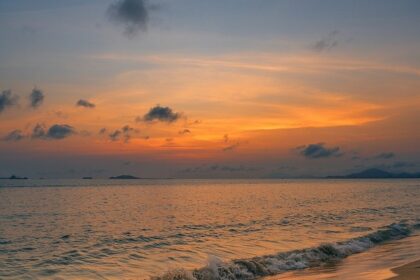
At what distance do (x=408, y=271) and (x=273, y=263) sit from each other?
6590 millimetres

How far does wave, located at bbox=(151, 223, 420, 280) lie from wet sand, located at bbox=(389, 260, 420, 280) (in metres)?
4.68

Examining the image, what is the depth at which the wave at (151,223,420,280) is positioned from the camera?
19.6 m

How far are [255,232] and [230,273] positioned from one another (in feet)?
51.5

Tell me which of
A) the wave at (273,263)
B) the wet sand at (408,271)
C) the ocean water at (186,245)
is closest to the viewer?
the wet sand at (408,271)

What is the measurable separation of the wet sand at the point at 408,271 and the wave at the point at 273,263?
15.3 feet

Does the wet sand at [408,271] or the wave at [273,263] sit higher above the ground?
the wet sand at [408,271]

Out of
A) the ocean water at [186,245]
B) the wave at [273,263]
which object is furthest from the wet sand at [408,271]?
the wave at [273,263]

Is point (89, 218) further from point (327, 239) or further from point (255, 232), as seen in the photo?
point (327, 239)

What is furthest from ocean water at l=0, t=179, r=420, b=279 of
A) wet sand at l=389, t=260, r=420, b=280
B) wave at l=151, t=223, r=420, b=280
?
wet sand at l=389, t=260, r=420, b=280

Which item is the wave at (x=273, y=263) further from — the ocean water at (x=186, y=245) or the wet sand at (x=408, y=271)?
the wet sand at (x=408, y=271)

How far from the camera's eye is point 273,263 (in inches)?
878

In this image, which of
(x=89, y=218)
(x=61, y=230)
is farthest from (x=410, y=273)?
(x=89, y=218)

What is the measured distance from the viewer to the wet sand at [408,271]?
16.9m

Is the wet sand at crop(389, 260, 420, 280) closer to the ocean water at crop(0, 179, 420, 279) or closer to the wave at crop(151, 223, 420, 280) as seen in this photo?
the ocean water at crop(0, 179, 420, 279)
